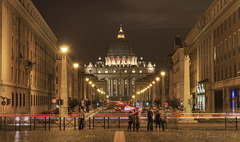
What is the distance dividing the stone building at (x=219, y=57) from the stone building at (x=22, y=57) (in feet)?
62.3

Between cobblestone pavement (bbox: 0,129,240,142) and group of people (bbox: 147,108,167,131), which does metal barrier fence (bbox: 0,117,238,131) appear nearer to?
group of people (bbox: 147,108,167,131)

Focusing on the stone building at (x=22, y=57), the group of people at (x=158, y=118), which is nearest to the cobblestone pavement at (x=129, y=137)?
the group of people at (x=158, y=118)

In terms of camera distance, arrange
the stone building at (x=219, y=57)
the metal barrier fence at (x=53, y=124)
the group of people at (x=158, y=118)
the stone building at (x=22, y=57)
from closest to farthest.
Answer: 1. the group of people at (x=158, y=118)
2. the metal barrier fence at (x=53, y=124)
3. the stone building at (x=22, y=57)
4. the stone building at (x=219, y=57)

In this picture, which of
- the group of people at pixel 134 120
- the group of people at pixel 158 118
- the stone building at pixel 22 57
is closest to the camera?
the group of people at pixel 134 120

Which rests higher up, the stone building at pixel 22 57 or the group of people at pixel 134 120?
the stone building at pixel 22 57

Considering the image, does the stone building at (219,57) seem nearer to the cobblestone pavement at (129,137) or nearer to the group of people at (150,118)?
the group of people at (150,118)

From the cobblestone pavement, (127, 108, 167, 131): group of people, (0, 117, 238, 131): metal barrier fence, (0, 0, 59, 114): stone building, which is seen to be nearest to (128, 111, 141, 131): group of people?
(127, 108, 167, 131): group of people

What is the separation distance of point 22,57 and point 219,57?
27.1 metres

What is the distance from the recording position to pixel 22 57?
59.6 meters

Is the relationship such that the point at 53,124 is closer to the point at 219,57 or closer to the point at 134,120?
the point at 134,120

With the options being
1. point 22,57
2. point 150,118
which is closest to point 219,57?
point 22,57

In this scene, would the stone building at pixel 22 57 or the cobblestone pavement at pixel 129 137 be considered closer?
the cobblestone pavement at pixel 129 137

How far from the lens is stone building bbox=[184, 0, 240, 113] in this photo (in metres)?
57.3

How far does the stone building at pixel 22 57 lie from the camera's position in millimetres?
49062
